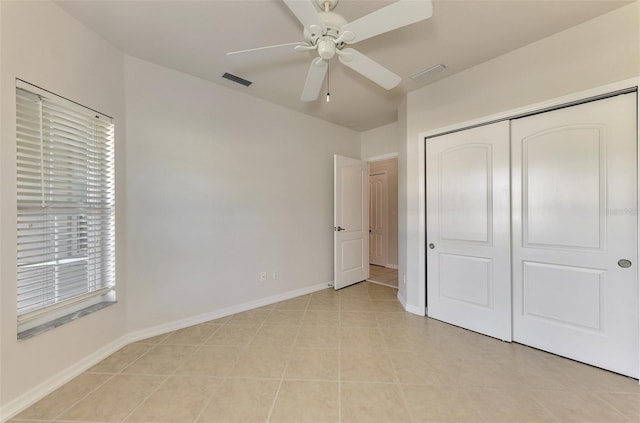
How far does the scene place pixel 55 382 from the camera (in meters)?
1.66

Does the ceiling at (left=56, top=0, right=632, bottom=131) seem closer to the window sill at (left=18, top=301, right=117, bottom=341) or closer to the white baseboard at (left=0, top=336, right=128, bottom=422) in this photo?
the window sill at (left=18, top=301, right=117, bottom=341)

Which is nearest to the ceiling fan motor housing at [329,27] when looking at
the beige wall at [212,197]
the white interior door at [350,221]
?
the beige wall at [212,197]

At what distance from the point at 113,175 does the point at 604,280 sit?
4069 mm

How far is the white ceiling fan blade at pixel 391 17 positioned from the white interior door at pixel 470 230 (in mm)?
1560

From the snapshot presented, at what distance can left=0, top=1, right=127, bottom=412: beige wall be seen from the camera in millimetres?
1429

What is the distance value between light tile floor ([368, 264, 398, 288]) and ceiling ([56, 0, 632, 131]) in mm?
3060

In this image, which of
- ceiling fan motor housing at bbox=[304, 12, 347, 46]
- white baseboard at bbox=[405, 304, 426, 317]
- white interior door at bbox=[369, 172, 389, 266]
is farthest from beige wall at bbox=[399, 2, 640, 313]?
white interior door at bbox=[369, 172, 389, 266]

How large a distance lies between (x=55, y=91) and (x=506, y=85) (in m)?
3.65

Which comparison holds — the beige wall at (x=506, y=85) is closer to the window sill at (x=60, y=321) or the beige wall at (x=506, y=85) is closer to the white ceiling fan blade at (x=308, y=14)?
the white ceiling fan blade at (x=308, y=14)

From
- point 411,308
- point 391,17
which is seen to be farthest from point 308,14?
point 411,308

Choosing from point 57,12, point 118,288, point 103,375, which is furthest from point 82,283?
point 57,12

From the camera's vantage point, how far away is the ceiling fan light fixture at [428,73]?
2412mm

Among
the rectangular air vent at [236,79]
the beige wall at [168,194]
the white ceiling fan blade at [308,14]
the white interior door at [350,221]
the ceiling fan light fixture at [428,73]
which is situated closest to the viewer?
the white ceiling fan blade at [308,14]

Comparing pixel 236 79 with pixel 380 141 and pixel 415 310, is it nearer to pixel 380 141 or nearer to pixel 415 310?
pixel 380 141
